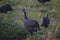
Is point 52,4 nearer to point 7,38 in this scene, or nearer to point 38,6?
point 38,6

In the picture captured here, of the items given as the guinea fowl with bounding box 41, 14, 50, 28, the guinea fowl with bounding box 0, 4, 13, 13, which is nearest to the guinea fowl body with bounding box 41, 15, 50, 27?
the guinea fowl with bounding box 41, 14, 50, 28

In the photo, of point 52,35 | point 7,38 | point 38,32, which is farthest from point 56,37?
point 7,38

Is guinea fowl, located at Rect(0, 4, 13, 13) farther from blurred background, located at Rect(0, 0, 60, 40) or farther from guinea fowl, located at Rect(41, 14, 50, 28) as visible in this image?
guinea fowl, located at Rect(41, 14, 50, 28)

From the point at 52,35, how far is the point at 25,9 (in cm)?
38

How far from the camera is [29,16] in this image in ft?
6.79

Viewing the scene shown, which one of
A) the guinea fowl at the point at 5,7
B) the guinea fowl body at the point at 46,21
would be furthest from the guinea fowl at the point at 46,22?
the guinea fowl at the point at 5,7

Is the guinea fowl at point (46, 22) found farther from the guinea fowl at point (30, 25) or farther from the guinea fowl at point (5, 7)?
the guinea fowl at point (5, 7)

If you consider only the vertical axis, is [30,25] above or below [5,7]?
below

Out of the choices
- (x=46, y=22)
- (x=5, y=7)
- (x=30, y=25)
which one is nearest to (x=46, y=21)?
(x=46, y=22)

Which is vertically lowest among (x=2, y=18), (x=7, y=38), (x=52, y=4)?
(x=7, y=38)

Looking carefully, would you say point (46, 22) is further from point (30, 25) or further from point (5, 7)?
point (5, 7)

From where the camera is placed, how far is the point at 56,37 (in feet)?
6.46

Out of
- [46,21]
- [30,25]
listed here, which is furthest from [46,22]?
[30,25]

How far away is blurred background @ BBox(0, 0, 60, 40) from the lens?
2.00 m
